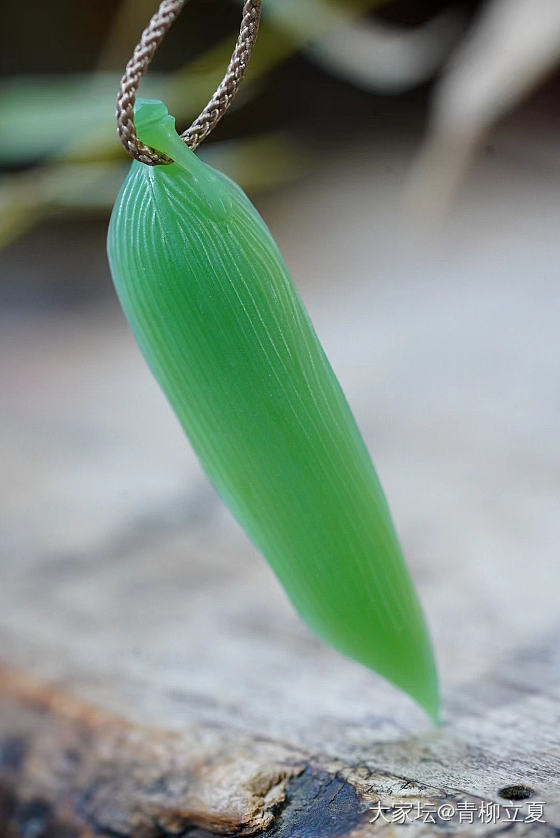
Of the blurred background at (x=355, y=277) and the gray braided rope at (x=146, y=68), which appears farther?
the blurred background at (x=355, y=277)

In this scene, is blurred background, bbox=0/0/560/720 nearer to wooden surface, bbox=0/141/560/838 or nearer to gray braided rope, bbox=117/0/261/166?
wooden surface, bbox=0/141/560/838

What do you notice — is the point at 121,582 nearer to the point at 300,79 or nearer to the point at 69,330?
the point at 69,330

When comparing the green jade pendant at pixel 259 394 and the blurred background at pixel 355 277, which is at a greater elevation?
the blurred background at pixel 355 277

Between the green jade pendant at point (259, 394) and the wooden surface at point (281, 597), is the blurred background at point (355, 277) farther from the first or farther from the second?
the green jade pendant at point (259, 394)

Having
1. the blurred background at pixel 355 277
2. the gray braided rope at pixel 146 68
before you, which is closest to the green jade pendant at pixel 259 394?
the gray braided rope at pixel 146 68

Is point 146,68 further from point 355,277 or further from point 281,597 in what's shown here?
point 355,277
